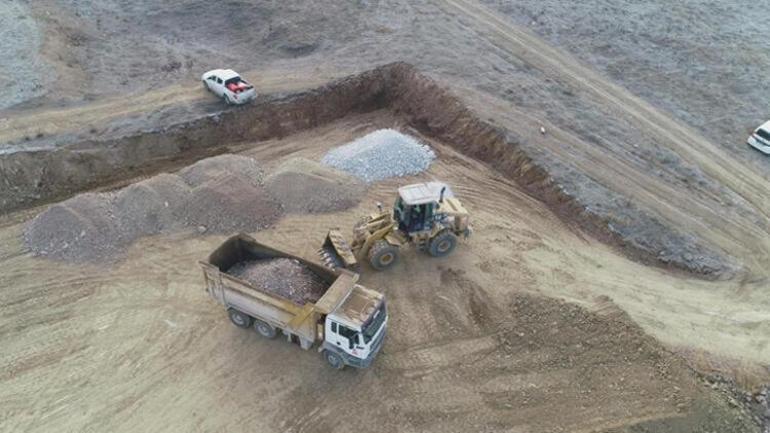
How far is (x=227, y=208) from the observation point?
714 inches

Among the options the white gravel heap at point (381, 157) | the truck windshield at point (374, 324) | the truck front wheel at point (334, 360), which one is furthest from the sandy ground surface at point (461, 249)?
the truck windshield at point (374, 324)

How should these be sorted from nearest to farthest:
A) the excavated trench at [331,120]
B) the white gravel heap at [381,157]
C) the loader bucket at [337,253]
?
1. the loader bucket at [337,253]
2. the excavated trench at [331,120]
3. the white gravel heap at [381,157]

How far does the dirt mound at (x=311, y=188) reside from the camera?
62.0 feet

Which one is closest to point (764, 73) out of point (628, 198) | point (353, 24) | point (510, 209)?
point (628, 198)

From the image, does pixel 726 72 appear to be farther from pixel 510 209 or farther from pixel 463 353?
pixel 463 353

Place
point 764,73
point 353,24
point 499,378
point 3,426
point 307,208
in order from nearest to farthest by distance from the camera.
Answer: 1. point 3,426
2. point 499,378
3. point 307,208
4. point 764,73
5. point 353,24

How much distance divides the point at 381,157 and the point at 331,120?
4.63 m

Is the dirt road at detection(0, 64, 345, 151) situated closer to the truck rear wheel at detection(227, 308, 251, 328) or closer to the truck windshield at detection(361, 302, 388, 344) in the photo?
the truck rear wheel at detection(227, 308, 251, 328)

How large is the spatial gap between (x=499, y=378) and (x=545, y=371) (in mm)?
1232

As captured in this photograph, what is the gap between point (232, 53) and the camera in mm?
26359

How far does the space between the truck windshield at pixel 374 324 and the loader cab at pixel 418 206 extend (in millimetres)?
3542

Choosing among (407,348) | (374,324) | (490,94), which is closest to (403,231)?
(407,348)

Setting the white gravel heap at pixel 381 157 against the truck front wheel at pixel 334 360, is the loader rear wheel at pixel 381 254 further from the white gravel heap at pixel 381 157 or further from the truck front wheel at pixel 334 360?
the white gravel heap at pixel 381 157

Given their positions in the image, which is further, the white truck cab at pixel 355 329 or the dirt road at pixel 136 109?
the dirt road at pixel 136 109
